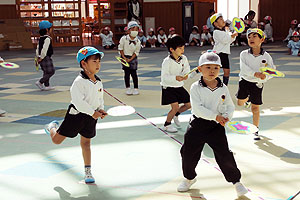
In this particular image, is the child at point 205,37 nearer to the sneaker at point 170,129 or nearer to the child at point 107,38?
the child at point 107,38

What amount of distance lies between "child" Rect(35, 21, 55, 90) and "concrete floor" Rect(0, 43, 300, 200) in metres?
1.40

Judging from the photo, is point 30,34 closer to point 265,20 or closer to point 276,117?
point 265,20

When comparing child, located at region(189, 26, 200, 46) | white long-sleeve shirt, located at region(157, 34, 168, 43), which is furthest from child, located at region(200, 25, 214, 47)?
white long-sleeve shirt, located at region(157, 34, 168, 43)

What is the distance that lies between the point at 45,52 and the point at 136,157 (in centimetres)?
590

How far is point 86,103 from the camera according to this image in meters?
4.46

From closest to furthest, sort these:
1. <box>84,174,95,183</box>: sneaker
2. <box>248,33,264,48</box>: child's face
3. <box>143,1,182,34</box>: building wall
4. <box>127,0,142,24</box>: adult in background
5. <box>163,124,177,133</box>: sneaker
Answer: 1. <box>84,174,95,183</box>: sneaker
2. <box>248,33,264,48</box>: child's face
3. <box>163,124,177,133</box>: sneaker
4. <box>127,0,142,24</box>: adult in background
5. <box>143,1,182,34</box>: building wall

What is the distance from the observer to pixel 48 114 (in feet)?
27.0

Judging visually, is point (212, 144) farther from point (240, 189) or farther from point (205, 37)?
point (205, 37)

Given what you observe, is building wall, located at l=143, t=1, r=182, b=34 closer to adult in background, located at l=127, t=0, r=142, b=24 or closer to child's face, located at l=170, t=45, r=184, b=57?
adult in background, located at l=127, t=0, r=142, b=24

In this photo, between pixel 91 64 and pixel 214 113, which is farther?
pixel 91 64

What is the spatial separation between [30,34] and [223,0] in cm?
1317

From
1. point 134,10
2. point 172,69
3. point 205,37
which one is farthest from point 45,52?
point 205,37

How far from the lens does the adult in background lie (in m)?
24.7

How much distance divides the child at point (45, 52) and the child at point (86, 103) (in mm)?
6217
